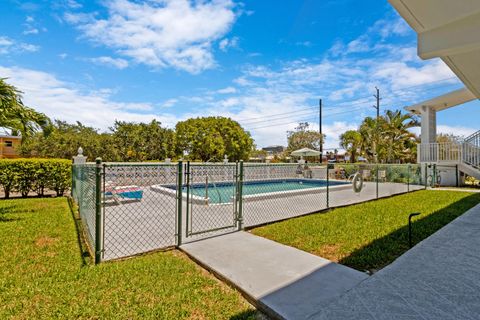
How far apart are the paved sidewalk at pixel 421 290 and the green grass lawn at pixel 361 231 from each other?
1.22 ft

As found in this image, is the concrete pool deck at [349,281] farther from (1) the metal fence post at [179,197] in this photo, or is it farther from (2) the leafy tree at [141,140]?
(2) the leafy tree at [141,140]

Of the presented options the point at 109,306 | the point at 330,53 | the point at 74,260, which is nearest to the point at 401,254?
the point at 109,306

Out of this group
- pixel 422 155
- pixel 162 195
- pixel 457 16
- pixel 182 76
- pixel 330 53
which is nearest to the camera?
pixel 457 16

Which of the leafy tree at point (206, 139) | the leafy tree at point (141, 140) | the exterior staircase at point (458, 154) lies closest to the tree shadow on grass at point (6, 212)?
the leafy tree at point (141, 140)

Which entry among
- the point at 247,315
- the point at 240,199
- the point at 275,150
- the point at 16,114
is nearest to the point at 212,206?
the point at 240,199

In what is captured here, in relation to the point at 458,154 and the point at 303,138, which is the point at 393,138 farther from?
the point at 303,138

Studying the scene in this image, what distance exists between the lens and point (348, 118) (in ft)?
126

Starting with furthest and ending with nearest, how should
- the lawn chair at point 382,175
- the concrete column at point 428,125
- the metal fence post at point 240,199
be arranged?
the concrete column at point 428,125, the lawn chair at point 382,175, the metal fence post at point 240,199

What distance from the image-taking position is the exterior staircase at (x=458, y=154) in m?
13.7

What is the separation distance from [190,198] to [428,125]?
15769 mm

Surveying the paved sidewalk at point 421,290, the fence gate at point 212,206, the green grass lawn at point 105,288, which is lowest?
the green grass lawn at point 105,288

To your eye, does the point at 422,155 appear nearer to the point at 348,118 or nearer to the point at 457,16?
the point at 457,16

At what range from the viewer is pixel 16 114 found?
22.9ft

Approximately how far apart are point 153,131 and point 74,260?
23.1m
